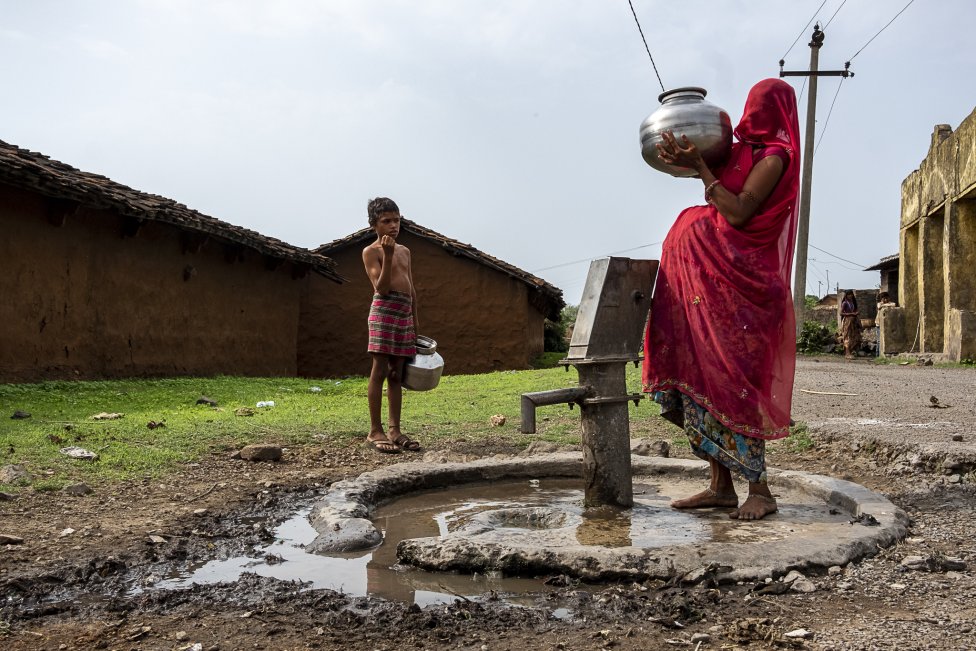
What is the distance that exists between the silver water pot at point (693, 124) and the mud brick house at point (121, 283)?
23.2 ft

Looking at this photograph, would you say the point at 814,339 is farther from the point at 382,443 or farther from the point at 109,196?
the point at 382,443

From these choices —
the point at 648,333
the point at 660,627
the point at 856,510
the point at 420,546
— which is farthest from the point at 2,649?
the point at 856,510

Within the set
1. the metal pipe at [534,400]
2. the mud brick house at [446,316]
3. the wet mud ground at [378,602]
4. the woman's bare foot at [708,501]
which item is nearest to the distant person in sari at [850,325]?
the mud brick house at [446,316]

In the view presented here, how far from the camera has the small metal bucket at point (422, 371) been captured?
5.75 metres

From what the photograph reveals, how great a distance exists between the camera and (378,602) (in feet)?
8.02

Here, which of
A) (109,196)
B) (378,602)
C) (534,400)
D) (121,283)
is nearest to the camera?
(378,602)

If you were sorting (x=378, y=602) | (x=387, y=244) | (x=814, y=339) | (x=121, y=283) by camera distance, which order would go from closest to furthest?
(x=378, y=602) → (x=387, y=244) → (x=121, y=283) → (x=814, y=339)

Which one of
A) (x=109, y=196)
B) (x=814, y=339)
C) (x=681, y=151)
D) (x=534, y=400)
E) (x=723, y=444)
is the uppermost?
(x=109, y=196)

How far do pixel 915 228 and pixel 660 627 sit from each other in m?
18.7

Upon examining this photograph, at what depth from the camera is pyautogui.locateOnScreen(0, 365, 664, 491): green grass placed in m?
4.64

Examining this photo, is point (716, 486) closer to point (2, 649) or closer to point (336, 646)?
point (336, 646)

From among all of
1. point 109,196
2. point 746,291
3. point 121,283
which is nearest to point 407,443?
point 746,291

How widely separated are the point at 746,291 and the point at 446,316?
43.9 ft

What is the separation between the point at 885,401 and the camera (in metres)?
7.35
